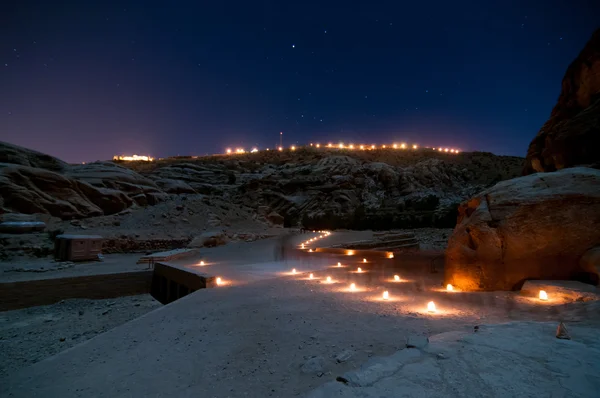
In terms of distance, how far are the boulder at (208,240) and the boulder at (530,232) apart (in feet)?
65.4

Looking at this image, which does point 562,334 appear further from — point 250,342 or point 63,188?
point 63,188

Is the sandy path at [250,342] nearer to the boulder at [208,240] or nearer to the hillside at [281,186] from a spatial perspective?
the boulder at [208,240]

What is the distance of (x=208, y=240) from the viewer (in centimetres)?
2559

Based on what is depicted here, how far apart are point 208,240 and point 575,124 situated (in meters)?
23.6

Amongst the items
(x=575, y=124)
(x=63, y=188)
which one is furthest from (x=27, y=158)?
(x=575, y=124)

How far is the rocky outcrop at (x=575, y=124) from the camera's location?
1262 centimetres

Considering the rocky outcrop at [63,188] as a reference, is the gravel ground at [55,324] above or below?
below

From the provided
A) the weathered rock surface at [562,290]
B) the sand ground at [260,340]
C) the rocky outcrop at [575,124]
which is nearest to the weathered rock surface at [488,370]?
the sand ground at [260,340]

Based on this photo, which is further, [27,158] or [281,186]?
[281,186]

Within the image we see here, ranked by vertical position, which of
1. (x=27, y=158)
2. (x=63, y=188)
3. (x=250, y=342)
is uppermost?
(x=27, y=158)

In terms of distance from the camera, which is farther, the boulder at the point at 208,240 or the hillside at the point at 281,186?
the hillside at the point at 281,186

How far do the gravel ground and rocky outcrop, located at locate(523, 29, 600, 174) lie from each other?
61.5 feet

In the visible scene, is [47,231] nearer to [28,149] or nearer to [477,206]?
[28,149]

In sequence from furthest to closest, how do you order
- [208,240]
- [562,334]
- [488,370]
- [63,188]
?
[63,188], [208,240], [562,334], [488,370]
